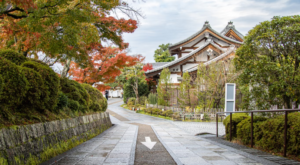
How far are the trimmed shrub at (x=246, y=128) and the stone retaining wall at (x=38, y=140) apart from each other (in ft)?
17.0

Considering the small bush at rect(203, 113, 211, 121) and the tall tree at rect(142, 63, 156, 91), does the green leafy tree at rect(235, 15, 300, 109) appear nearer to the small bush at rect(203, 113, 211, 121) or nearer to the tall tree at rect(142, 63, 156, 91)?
the small bush at rect(203, 113, 211, 121)

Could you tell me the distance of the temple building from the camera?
847 inches

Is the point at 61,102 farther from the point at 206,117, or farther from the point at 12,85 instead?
the point at 206,117

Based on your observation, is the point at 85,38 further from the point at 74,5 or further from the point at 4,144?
the point at 4,144

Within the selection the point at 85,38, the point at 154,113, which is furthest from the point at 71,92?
the point at 154,113

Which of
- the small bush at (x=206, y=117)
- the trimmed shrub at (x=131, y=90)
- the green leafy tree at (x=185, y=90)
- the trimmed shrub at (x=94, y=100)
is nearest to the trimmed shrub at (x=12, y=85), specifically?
the trimmed shrub at (x=94, y=100)

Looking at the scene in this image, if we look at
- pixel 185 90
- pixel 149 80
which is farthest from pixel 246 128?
pixel 149 80

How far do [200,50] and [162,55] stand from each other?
85.8 ft

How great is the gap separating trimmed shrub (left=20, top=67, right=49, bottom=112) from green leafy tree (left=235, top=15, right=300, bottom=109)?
232 inches

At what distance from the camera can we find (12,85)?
4605 millimetres

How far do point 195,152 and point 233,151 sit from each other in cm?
97

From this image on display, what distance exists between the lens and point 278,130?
5125mm

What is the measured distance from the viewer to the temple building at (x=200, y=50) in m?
21.5

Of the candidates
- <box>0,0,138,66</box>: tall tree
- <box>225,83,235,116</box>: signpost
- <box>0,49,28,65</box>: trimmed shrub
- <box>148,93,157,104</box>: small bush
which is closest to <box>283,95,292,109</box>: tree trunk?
<box>0,0,138,66</box>: tall tree
